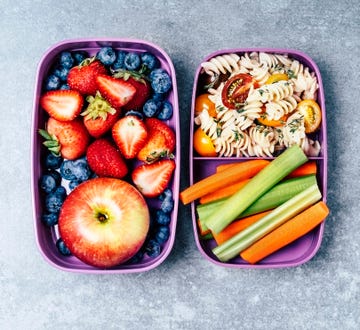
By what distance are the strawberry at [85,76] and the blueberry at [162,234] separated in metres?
0.47

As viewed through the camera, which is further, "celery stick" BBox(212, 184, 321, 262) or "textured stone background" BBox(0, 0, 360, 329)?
"textured stone background" BBox(0, 0, 360, 329)

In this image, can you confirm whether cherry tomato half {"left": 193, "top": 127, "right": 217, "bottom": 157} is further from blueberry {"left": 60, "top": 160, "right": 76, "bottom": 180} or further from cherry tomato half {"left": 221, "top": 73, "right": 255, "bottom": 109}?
blueberry {"left": 60, "top": 160, "right": 76, "bottom": 180}

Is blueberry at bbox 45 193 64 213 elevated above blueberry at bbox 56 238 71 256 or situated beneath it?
elevated above

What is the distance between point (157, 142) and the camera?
1600mm

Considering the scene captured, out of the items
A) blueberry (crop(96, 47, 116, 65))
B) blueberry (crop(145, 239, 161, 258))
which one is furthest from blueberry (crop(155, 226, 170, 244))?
blueberry (crop(96, 47, 116, 65))

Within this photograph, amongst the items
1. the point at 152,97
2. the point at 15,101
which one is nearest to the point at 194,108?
the point at 152,97

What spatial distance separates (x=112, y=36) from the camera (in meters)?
1.81

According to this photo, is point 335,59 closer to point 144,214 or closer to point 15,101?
point 144,214

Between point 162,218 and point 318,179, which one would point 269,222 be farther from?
point 162,218

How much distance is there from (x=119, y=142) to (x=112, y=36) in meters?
0.43

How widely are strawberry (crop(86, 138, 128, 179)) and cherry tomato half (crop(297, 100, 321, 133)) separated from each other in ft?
1.94

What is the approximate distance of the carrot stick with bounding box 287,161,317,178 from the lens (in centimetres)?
167

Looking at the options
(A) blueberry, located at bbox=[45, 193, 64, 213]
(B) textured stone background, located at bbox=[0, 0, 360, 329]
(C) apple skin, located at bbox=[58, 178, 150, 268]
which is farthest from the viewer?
(B) textured stone background, located at bbox=[0, 0, 360, 329]

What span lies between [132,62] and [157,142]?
0.27 m
